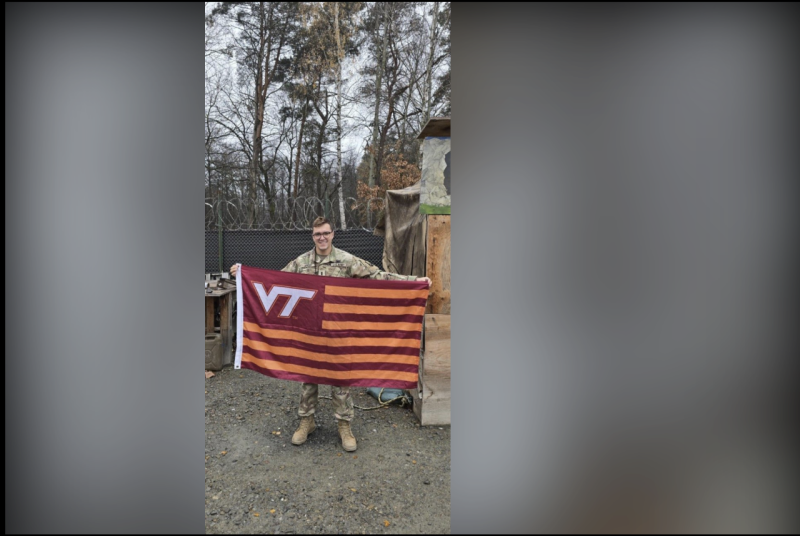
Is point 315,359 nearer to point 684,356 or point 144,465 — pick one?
point 144,465

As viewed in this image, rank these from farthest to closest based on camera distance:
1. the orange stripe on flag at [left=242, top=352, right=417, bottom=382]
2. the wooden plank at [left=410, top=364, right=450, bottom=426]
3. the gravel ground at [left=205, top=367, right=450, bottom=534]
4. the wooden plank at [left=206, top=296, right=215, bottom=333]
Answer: the wooden plank at [left=206, top=296, right=215, bottom=333], the wooden plank at [left=410, top=364, right=450, bottom=426], the orange stripe on flag at [left=242, top=352, right=417, bottom=382], the gravel ground at [left=205, top=367, right=450, bottom=534]

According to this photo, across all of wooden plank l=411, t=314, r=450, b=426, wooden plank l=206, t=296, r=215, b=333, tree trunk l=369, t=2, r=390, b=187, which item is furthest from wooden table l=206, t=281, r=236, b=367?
tree trunk l=369, t=2, r=390, b=187

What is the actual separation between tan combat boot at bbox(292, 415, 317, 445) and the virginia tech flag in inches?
26.3

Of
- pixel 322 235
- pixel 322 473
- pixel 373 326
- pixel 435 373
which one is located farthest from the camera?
pixel 435 373

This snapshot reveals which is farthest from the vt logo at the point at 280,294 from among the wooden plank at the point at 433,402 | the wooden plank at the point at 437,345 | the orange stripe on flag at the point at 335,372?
the wooden plank at the point at 433,402

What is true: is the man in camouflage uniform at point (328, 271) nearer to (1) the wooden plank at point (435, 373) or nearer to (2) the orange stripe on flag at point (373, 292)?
(2) the orange stripe on flag at point (373, 292)

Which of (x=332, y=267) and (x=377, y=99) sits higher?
(x=377, y=99)

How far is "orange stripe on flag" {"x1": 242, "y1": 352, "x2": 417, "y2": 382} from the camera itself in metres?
3.34

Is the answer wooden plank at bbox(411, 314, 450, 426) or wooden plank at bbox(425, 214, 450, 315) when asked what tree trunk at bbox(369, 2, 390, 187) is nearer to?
wooden plank at bbox(425, 214, 450, 315)

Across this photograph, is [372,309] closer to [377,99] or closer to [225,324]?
[225,324]

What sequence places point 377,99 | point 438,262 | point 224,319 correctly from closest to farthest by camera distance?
1. point 438,262
2. point 224,319
3. point 377,99

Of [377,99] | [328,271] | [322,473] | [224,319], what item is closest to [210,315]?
[224,319]

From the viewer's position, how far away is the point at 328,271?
12.2 feet

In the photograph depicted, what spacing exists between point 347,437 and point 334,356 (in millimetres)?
885
